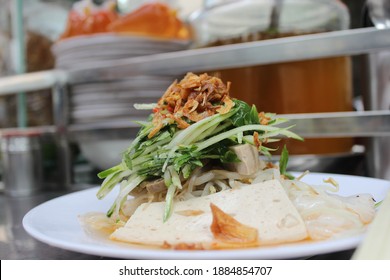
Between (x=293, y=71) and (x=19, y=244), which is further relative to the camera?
(x=293, y=71)

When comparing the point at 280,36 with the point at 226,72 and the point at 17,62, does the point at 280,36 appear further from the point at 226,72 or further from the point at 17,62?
the point at 17,62

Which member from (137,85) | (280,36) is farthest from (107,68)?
(280,36)

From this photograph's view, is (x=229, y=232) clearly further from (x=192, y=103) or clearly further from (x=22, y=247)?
(x=22, y=247)

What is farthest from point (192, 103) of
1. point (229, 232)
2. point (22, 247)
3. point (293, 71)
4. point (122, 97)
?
point (122, 97)

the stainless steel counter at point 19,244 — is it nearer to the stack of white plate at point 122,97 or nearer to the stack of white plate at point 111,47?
the stack of white plate at point 122,97

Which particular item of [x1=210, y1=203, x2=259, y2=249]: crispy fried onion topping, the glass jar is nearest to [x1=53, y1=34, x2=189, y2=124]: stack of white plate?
the glass jar
